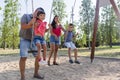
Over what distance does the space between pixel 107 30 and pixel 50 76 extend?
38.5 meters

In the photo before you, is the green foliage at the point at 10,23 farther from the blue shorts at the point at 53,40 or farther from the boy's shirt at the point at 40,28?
the boy's shirt at the point at 40,28

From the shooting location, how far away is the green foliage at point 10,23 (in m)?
30.5

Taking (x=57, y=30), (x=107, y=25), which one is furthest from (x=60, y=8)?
(x=57, y=30)

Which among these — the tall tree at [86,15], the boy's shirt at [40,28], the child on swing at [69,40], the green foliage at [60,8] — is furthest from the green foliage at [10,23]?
the boy's shirt at [40,28]

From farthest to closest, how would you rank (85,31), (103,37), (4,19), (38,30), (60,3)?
(103,37) → (85,31) → (4,19) → (60,3) → (38,30)

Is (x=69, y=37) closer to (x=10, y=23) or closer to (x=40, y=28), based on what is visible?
(x=40, y=28)

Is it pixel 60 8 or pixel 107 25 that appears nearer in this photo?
pixel 60 8

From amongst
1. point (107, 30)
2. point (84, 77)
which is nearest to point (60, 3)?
point (107, 30)

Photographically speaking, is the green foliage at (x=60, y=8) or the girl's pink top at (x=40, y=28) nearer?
the girl's pink top at (x=40, y=28)

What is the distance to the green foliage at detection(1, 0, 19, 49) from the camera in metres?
30.5

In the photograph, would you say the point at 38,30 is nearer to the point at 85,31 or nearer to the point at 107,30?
the point at 85,31

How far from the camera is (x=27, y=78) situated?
6105mm

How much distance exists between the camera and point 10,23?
105 ft

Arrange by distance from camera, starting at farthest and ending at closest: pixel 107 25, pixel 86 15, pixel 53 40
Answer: pixel 107 25, pixel 86 15, pixel 53 40
